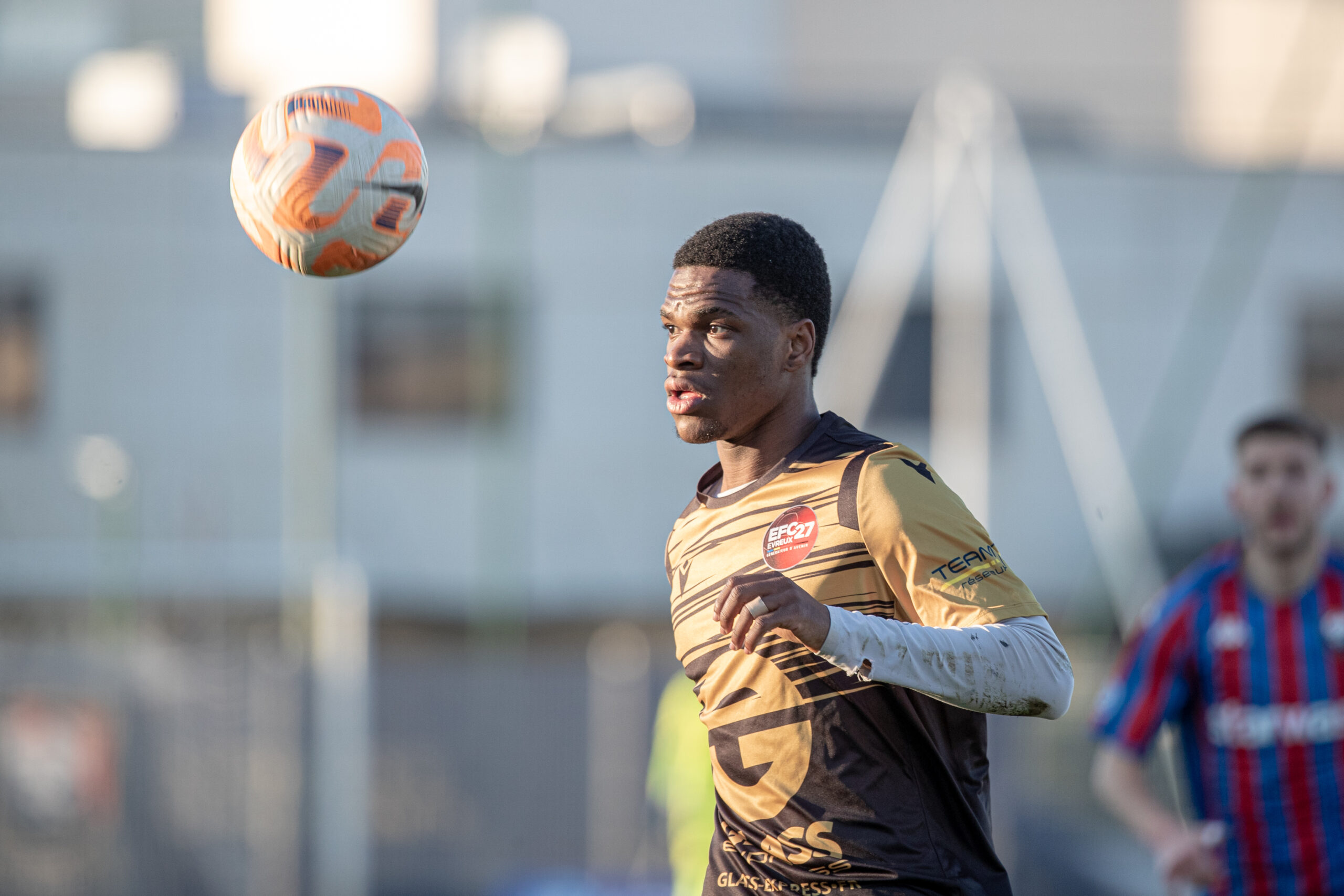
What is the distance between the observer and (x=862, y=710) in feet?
9.18

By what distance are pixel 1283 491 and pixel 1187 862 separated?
1312mm

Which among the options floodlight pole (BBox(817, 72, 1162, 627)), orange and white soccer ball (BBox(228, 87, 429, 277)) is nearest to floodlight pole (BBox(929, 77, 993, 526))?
floodlight pole (BBox(817, 72, 1162, 627))

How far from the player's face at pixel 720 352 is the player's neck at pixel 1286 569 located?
2.87 m

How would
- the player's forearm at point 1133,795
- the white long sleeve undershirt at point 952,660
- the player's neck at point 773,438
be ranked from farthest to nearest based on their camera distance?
the player's forearm at point 1133,795
the player's neck at point 773,438
the white long sleeve undershirt at point 952,660

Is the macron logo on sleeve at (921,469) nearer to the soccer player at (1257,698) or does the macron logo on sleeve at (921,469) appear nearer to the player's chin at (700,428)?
the player's chin at (700,428)

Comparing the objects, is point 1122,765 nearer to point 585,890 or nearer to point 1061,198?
point 585,890

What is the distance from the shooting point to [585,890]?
416 inches

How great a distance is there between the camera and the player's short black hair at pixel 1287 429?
16.2 ft

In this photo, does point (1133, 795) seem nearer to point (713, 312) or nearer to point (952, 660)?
point (952, 660)

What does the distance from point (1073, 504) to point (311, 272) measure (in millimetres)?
16528

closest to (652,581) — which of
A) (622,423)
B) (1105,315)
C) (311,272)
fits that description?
(622,423)

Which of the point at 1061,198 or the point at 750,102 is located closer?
the point at 1061,198

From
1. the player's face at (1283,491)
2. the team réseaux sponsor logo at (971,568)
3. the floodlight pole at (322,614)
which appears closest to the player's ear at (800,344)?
the team réseaux sponsor logo at (971,568)

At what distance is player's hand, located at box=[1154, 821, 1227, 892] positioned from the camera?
188 inches
